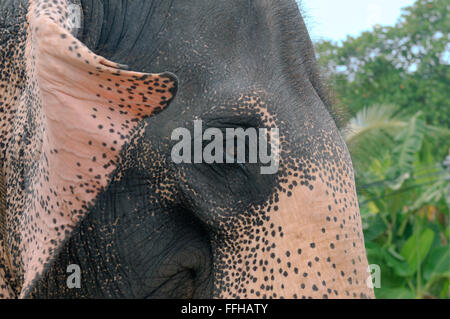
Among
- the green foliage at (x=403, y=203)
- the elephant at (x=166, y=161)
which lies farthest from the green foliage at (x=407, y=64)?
the elephant at (x=166, y=161)

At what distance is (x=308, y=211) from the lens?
3.18 feet

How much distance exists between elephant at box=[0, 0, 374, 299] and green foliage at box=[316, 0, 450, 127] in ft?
36.8

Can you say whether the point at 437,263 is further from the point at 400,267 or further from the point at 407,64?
the point at 407,64

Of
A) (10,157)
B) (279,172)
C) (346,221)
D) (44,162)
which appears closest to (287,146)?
(279,172)

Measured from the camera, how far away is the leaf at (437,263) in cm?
750

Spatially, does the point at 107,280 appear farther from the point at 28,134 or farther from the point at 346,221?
the point at 346,221

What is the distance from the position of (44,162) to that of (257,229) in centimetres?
35

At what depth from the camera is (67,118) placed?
2.99 ft

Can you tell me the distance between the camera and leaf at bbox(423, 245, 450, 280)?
7.50m

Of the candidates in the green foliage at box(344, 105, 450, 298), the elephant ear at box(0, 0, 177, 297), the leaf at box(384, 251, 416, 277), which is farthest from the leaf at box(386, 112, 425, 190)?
the elephant ear at box(0, 0, 177, 297)

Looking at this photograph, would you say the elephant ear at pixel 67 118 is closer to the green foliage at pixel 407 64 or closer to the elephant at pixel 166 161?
the elephant at pixel 166 161

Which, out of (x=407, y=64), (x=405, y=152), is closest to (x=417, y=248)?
(x=405, y=152)

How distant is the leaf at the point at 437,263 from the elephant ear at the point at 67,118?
280 inches
